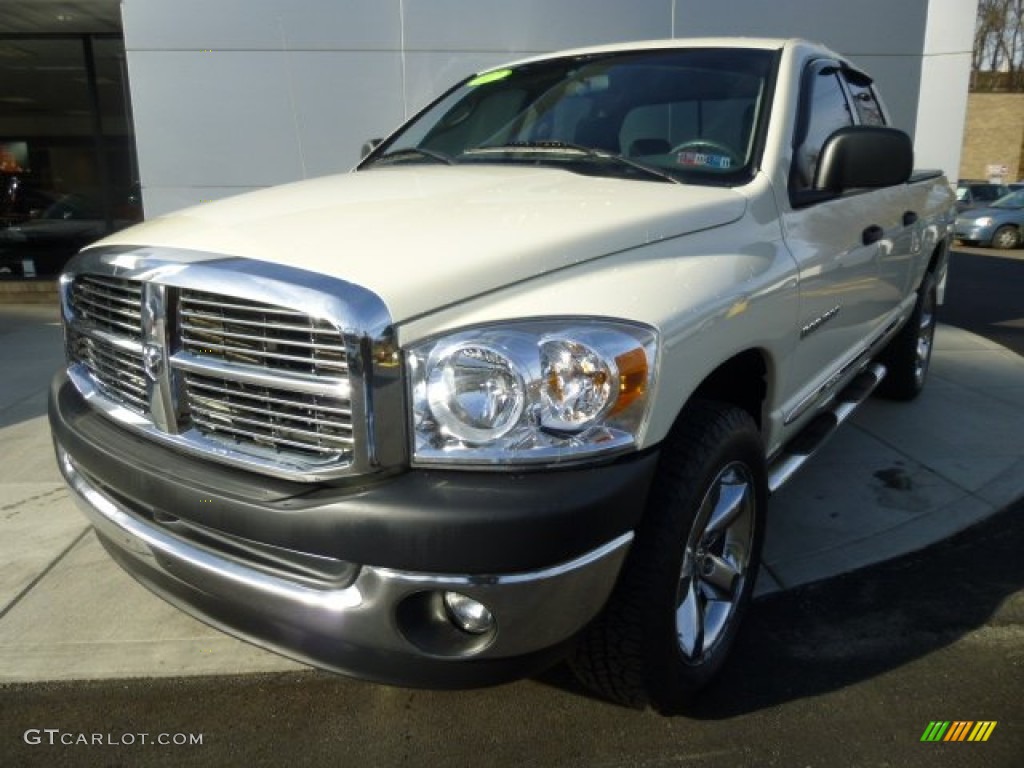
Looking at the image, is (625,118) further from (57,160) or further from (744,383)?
(57,160)

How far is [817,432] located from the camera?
11.1ft

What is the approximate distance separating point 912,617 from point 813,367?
0.94m

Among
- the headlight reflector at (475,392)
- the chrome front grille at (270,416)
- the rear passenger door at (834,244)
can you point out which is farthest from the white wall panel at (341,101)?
the headlight reflector at (475,392)

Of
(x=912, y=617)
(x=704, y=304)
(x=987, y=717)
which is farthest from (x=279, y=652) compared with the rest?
(x=912, y=617)

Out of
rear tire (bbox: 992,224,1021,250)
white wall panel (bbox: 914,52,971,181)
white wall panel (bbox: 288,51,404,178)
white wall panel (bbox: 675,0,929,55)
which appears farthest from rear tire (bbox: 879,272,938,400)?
rear tire (bbox: 992,224,1021,250)

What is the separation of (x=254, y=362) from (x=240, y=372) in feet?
0.13

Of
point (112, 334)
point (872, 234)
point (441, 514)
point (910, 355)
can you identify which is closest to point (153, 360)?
point (112, 334)

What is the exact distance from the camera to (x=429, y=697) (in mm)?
2492

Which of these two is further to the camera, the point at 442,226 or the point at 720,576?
the point at 720,576

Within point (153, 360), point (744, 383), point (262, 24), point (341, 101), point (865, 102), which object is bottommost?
point (744, 383)

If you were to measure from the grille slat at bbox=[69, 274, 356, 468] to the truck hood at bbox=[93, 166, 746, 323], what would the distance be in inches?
5.5

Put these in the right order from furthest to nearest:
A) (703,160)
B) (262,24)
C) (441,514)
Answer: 1. (262,24)
2. (703,160)
3. (441,514)

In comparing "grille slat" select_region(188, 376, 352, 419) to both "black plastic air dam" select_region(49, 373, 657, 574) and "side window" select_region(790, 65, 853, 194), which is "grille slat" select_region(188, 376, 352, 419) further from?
"side window" select_region(790, 65, 853, 194)

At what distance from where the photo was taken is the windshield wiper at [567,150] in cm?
270
